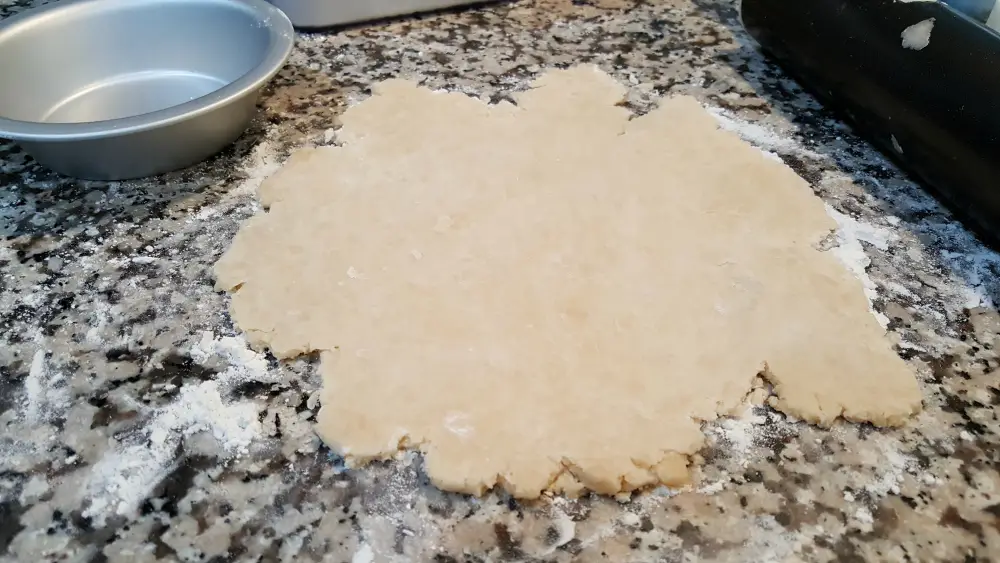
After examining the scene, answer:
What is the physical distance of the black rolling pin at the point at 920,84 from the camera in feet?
3.34

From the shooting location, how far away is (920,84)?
3.60ft

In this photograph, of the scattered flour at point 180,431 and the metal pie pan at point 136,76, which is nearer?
the scattered flour at point 180,431

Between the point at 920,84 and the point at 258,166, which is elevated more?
the point at 920,84

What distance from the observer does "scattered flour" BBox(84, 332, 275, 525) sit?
0.77m

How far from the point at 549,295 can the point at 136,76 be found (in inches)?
39.3

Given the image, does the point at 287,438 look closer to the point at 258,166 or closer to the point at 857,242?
the point at 258,166

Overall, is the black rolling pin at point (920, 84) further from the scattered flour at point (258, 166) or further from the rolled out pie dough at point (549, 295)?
the scattered flour at point (258, 166)

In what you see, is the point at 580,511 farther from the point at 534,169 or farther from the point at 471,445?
the point at 534,169

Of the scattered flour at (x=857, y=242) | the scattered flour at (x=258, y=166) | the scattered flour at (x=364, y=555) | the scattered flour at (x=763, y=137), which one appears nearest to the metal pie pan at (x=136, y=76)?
the scattered flour at (x=258, y=166)

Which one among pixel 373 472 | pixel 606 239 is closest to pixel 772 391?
pixel 606 239

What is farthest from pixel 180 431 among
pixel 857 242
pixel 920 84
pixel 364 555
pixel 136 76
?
pixel 920 84

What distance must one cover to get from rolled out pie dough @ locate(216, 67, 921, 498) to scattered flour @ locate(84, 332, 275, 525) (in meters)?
0.04

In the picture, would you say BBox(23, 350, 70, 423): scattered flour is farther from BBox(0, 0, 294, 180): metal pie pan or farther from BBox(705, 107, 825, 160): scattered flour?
BBox(705, 107, 825, 160): scattered flour

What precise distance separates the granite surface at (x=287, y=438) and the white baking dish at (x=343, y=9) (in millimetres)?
468
